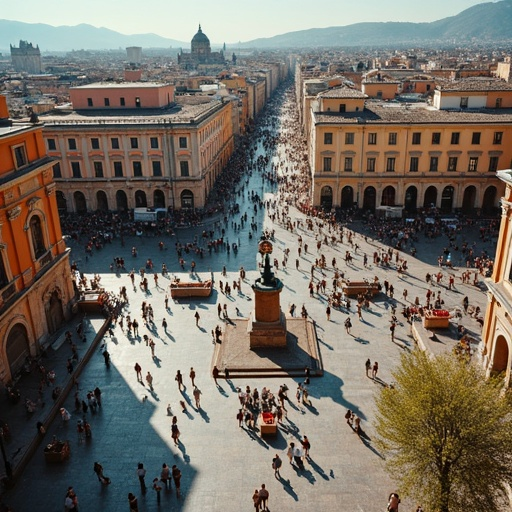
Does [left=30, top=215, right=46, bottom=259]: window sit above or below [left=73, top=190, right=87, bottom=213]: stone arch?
above

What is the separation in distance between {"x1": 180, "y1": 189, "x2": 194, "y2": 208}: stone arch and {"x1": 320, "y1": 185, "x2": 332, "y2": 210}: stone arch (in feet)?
47.7

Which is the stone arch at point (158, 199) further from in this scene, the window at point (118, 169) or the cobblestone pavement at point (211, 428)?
the cobblestone pavement at point (211, 428)

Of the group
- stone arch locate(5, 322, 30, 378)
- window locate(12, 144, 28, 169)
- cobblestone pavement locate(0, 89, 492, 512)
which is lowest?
cobblestone pavement locate(0, 89, 492, 512)

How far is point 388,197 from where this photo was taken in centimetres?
5909

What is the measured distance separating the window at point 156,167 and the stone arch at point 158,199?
202cm

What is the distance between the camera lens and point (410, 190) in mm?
58625

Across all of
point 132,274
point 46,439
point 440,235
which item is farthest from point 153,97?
point 46,439

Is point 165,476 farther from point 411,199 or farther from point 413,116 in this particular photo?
point 413,116

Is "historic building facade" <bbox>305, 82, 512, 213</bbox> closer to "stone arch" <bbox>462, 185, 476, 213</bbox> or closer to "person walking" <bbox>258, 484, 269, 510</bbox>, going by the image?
"stone arch" <bbox>462, 185, 476, 213</bbox>

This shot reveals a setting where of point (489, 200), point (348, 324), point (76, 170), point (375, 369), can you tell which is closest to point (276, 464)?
point (375, 369)

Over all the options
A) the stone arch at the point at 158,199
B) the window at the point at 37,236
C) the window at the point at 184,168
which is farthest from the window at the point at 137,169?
the window at the point at 37,236

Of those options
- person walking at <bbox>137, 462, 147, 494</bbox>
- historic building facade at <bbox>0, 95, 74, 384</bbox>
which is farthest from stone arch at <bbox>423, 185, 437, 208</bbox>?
person walking at <bbox>137, 462, 147, 494</bbox>

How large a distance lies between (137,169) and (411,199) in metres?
30.4

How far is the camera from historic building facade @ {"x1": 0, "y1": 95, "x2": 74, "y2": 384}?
2725 centimetres
